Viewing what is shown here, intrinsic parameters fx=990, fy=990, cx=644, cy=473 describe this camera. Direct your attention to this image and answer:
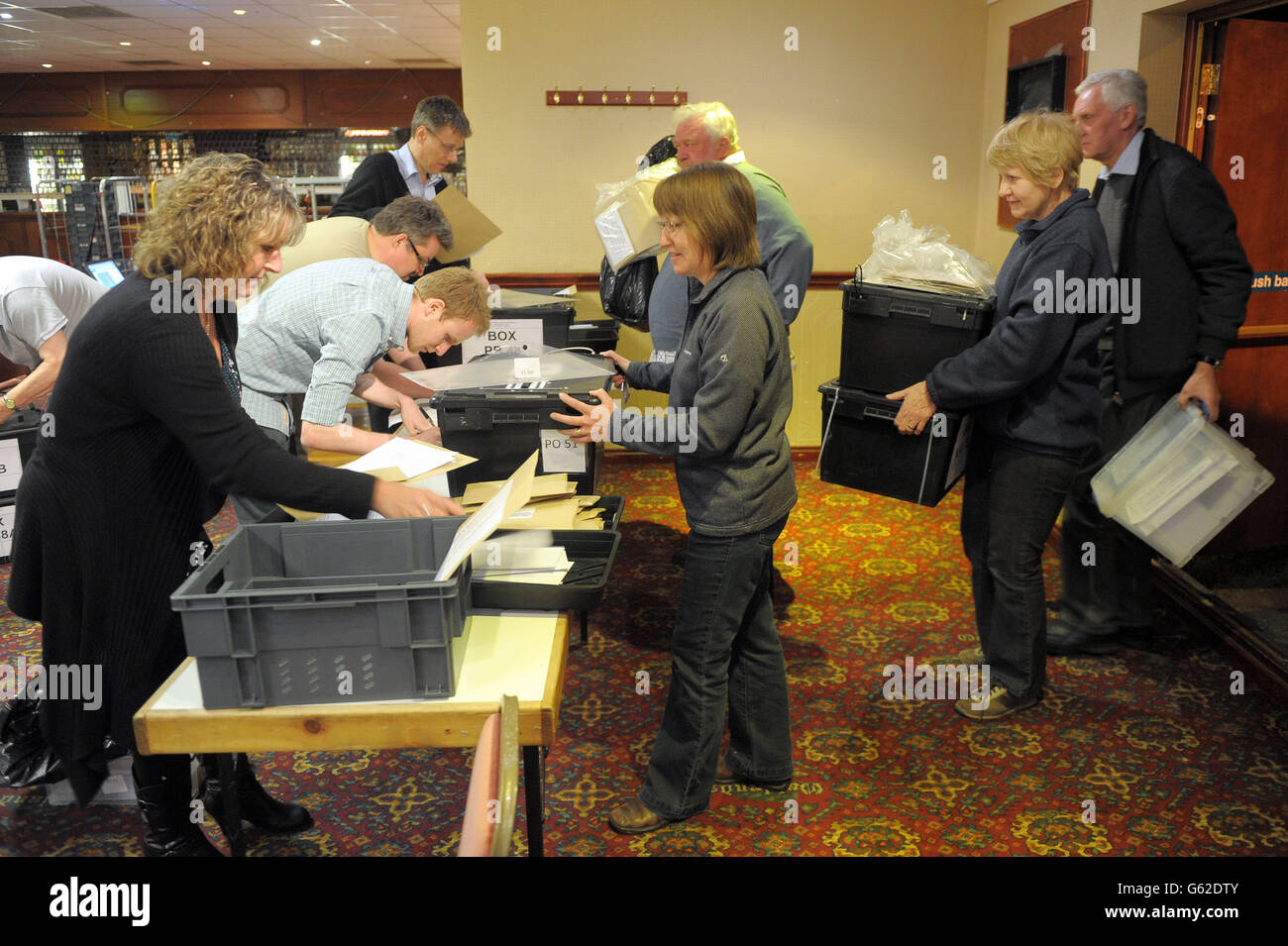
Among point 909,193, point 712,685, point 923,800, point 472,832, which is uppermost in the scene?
point 909,193

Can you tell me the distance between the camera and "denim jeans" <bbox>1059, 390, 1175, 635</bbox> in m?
3.32

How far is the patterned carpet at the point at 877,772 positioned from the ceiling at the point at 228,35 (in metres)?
6.30

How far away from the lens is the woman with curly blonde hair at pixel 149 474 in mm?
1748

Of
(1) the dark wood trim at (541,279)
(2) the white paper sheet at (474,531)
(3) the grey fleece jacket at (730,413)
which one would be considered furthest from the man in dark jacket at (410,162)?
(2) the white paper sheet at (474,531)

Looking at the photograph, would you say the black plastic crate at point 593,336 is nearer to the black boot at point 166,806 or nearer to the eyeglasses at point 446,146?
the eyeglasses at point 446,146

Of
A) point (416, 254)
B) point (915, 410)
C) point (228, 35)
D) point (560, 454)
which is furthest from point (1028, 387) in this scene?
point (228, 35)

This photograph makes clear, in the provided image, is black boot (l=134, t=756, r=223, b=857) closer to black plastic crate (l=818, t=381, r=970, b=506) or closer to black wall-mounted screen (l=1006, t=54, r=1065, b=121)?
black plastic crate (l=818, t=381, r=970, b=506)

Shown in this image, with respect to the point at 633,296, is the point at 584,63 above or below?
above

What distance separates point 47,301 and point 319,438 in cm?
171

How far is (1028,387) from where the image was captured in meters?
2.69

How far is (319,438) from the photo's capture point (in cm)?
246

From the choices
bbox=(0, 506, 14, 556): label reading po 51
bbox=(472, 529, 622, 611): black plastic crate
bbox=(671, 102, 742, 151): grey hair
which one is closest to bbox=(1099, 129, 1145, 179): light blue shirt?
bbox=(671, 102, 742, 151): grey hair
